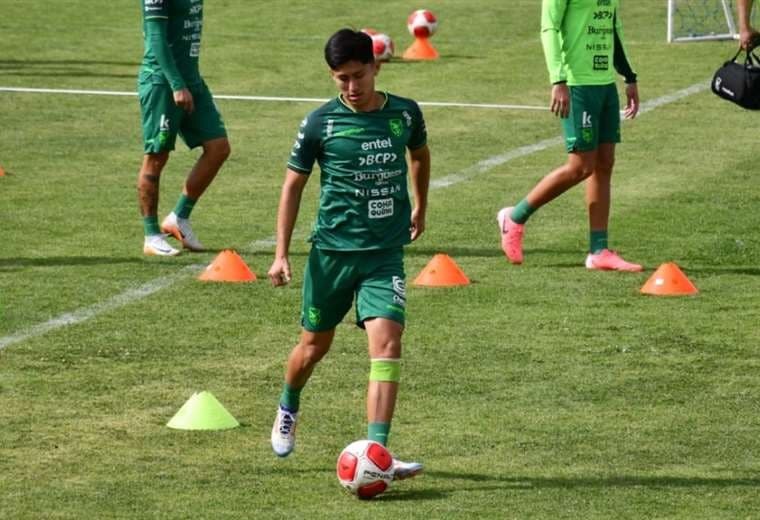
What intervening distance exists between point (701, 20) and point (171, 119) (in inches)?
644

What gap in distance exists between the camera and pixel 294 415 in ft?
28.0

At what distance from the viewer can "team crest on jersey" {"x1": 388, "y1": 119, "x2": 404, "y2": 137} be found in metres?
8.33

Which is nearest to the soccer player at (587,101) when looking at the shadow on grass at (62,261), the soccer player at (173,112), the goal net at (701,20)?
the soccer player at (173,112)

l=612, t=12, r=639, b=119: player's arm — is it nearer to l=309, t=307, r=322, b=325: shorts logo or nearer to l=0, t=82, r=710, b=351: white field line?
l=0, t=82, r=710, b=351: white field line

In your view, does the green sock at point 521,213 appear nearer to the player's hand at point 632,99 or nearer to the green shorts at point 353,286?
the player's hand at point 632,99

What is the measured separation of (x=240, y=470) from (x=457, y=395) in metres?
1.63

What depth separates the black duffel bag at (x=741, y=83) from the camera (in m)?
12.2

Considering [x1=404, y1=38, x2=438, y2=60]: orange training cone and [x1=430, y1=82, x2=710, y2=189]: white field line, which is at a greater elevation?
[x1=430, y1=82, x2=710, y2=189]: white field line

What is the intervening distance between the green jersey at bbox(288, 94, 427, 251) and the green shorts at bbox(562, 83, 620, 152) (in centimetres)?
453

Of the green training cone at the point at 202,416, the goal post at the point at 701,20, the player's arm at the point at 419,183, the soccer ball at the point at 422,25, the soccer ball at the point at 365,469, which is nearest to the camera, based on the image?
the soccer ball at the point at 365,469

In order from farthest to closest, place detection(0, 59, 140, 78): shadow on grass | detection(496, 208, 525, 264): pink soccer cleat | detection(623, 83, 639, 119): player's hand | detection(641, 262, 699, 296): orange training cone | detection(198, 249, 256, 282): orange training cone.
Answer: detection(0, 59, 140, 78): shadow on grass < detection(623, 83, 639, 119): player's hand < detection(496, 208, 525, 264): pink soccer cleat < detection(198, 249, 256, 282): orange training cone < detection(641, 262, 699, 296): orange training cone

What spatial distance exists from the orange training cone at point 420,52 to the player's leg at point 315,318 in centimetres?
1682

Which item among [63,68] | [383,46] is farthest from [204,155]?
[383,46]

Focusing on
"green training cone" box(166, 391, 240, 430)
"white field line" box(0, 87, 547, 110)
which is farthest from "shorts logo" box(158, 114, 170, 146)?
"white field line" box(0, 87, 547, 110)
